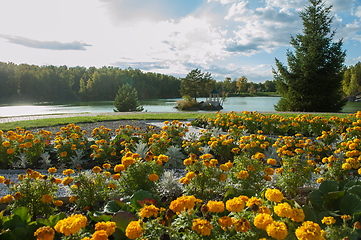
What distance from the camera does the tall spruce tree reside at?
47.7 ft

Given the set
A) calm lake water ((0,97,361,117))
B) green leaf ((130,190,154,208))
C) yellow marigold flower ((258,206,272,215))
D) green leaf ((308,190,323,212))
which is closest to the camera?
yellow marigold flower ((258,206,272,215))

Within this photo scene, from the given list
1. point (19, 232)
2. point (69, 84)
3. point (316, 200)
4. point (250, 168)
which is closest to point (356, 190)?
point (316, 200)

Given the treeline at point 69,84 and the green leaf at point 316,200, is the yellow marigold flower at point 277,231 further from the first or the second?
the treeline at point 69,84

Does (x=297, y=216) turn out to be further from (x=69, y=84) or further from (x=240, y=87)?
(x=240, y=87)

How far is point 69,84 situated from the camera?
55781 millimetres

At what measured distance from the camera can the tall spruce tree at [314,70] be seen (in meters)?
14.5

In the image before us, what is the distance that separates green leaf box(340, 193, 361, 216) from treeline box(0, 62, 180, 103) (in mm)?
54292

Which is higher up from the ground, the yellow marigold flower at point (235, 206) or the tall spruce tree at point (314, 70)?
the tall spruce tree at point (314, 70)

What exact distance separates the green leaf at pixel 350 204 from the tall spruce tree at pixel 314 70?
15103mm

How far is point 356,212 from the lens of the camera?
161 centimetres

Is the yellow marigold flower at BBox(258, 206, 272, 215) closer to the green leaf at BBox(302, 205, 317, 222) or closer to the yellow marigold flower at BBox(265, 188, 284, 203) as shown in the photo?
the yellow marigold flower at BBox(265, 188, 284, 203)

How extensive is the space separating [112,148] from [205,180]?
240cm

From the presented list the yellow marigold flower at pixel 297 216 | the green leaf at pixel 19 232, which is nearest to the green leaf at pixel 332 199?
the yellow marigold flower at pixel 297 216

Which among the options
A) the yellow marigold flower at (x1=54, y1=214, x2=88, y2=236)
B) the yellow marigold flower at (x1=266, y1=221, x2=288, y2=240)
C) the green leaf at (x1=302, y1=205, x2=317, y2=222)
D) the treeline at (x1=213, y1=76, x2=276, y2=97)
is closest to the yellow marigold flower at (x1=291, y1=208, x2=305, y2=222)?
the yellow marigold flower at (x1=266, y1=221, x2=288, y2=240)
